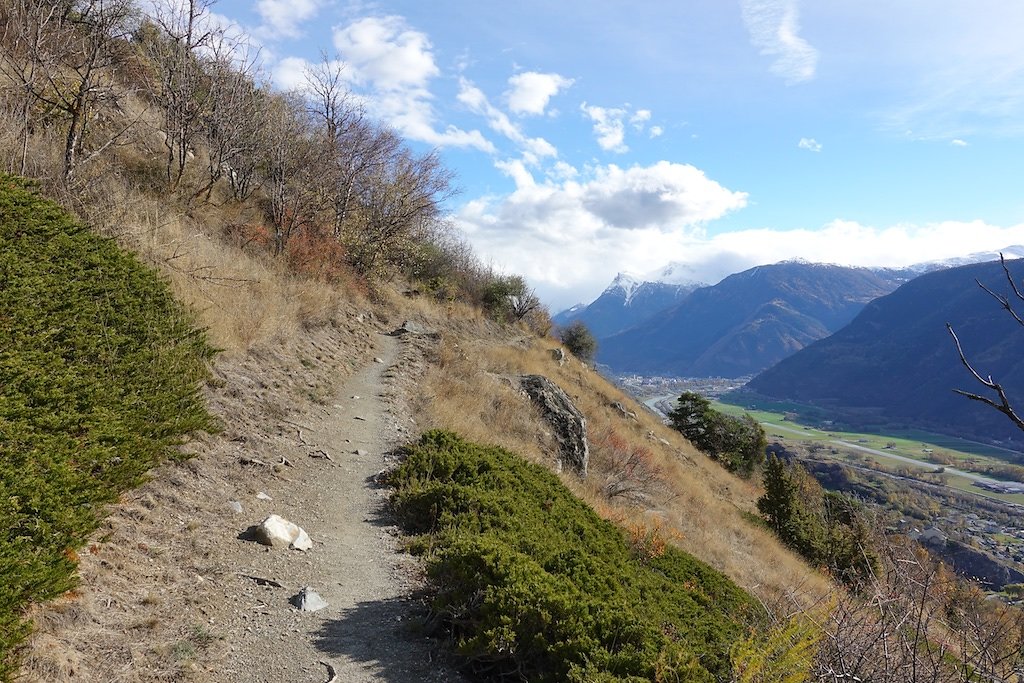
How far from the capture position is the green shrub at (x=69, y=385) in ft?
9.86

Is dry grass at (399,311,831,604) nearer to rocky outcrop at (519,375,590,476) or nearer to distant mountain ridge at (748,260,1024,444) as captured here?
rocky outcrop at (519,375,590,476)

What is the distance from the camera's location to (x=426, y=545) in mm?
6078

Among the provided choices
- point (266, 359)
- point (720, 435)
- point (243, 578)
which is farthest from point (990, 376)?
point (720, 435)

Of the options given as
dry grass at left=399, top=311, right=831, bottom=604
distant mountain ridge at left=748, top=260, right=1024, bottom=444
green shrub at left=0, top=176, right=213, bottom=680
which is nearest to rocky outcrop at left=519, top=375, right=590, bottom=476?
dry grass at left=399, top=311, right=831, bottom=604

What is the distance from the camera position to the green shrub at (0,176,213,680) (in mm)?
3006

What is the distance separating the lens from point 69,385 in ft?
13.8

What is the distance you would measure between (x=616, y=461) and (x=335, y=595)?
536 inches

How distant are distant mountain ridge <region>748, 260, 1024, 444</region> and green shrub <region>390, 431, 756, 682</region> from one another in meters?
117

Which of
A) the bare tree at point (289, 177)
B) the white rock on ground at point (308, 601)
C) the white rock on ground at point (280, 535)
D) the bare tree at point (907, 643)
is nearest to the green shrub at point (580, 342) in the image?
the bare tree at point (289, 177)

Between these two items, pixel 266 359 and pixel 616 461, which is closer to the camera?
pixel 266 359

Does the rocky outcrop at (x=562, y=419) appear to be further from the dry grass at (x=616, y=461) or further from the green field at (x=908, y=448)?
the green field at (x=908, y=448)

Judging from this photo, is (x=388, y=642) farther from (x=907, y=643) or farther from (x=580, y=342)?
(x=580, y=342)

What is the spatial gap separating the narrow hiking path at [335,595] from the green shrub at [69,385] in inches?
51.8

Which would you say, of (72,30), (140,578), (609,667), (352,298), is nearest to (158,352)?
(140,578)
